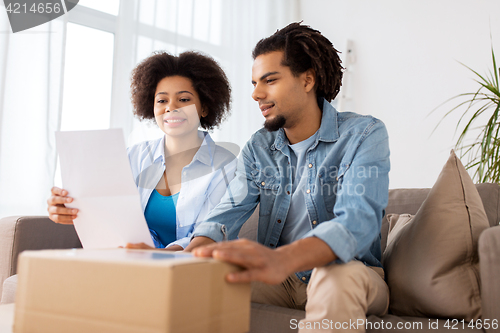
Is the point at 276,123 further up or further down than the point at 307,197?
further up

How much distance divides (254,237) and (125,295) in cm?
103

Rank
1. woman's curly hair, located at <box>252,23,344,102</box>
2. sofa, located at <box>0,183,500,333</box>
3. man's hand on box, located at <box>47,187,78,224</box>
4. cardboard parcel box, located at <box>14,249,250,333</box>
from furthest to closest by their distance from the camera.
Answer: woman's curly hair, located at <box>252,23,344,102</box>, man's hand on box, located at <box>47,187,78,224</box>, sofa, located at <box>0,183,500,333</box>, cardboard parcel box, located at <box>14,249,250,333</box>

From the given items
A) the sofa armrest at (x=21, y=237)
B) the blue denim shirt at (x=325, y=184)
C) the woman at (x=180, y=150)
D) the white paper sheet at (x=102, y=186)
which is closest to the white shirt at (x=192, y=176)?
the woman at (x=180, y=150)

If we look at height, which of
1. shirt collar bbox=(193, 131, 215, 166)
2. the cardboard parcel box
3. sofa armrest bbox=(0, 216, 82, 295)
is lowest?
sofa armrest bbox=(0, 216, 82, 295)

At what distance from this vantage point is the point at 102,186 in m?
0.88

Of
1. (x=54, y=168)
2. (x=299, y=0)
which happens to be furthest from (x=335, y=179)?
(x=299, y=0)

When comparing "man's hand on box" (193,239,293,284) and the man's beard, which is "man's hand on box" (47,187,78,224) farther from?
the man's beard

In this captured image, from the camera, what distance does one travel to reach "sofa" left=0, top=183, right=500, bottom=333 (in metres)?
0.91

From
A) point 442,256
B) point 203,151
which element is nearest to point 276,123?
point 203,151

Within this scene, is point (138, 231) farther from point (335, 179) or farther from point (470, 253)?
point (470, 253)

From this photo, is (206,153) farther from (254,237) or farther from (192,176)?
(254,237)

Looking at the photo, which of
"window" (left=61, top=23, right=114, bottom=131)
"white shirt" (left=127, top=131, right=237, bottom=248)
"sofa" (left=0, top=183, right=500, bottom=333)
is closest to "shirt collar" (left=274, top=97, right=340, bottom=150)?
"white shirt" (left=127, top=131, right=237, bottom=248)

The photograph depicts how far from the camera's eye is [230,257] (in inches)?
25.4

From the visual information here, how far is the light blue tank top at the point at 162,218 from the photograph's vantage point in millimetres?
1484
